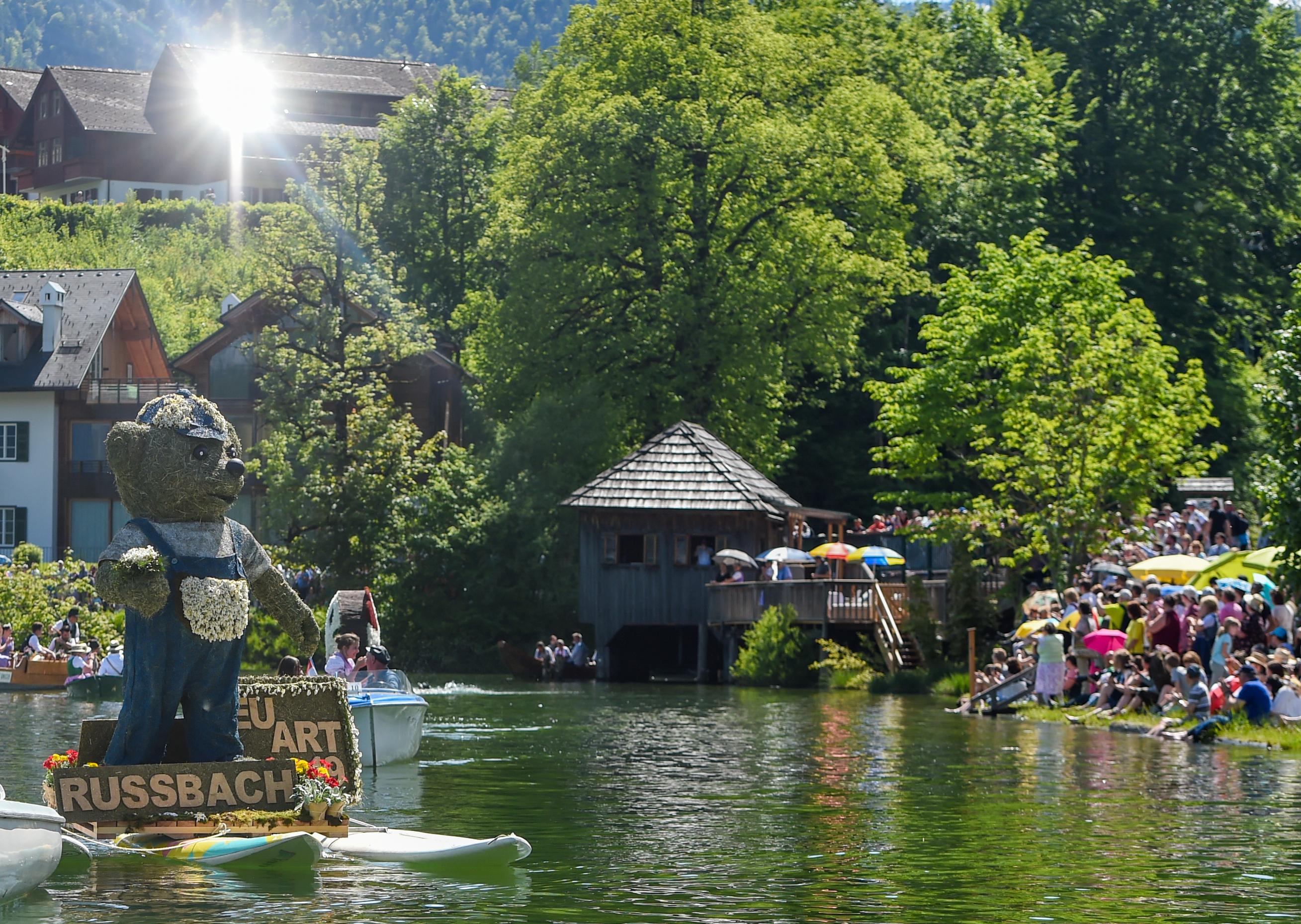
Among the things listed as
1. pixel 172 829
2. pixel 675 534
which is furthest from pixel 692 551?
pixel 172 829

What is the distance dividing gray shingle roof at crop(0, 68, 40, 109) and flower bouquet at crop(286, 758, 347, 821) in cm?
10222

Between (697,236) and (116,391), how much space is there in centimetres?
2141

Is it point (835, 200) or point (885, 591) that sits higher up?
point (835, 200)

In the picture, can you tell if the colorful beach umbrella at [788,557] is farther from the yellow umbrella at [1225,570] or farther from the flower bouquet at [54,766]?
the flower bouquet at [54,766]

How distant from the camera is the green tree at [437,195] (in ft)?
246

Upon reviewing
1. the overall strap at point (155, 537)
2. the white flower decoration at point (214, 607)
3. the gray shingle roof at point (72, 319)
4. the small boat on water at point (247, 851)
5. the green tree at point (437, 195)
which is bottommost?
the small boat on water at point (247, 851)

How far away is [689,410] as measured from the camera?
186 feet

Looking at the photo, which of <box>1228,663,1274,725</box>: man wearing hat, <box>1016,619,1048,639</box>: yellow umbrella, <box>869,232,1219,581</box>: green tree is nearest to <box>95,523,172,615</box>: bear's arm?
<box>1228,663,1274,725</box>: man wearing hat

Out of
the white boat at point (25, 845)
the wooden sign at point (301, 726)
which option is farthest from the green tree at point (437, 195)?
the white boat at point (25, 845)

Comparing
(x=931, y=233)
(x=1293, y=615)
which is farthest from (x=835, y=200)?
(x=1293, y=615)

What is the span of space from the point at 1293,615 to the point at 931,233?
32623 millimetres

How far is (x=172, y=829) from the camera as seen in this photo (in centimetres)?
1561

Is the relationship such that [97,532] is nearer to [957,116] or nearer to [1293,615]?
[957,116]

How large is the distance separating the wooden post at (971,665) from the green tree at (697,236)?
13674 millimetres
